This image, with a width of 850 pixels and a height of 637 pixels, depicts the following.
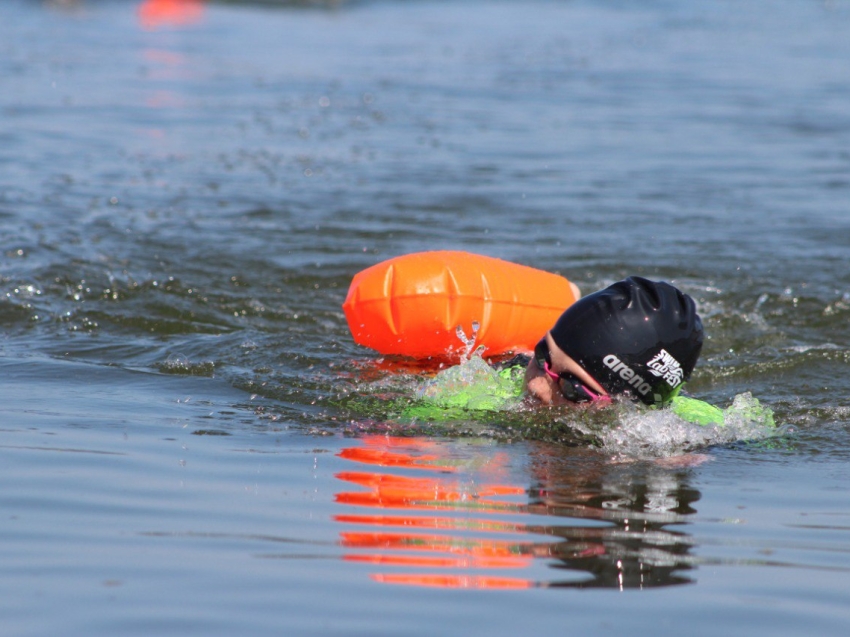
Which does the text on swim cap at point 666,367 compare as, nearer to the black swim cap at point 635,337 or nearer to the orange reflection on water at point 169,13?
the black swim cap at point 635,337

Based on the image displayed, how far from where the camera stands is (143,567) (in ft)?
11.2

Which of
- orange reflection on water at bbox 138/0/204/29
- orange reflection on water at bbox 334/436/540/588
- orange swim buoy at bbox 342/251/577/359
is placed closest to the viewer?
orange reflection on water at bbox 334/436/540/588

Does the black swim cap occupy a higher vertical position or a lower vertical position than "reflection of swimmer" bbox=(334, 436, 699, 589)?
higher

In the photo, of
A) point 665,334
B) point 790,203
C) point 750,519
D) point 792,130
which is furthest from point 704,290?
point 792,130

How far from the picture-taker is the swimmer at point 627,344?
4.85m

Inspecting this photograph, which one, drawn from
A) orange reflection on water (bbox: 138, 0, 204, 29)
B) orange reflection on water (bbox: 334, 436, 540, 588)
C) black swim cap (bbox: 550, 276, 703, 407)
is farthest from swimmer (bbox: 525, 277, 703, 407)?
orange reflection on water (bbox: 138, 0, 204, 29)

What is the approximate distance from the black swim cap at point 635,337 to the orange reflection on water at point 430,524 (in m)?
0.58

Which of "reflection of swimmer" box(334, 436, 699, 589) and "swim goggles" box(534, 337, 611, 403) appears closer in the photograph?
"reflection of swimmer" box(334, 436, 699, 589)

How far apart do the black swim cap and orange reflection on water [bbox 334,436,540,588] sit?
58cm

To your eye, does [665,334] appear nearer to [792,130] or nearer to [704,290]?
[704,290]

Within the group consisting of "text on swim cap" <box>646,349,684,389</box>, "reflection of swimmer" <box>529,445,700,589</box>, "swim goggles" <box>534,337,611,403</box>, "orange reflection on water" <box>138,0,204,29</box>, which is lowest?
"reflection of swimmer" <box>529,445,700,589</box>

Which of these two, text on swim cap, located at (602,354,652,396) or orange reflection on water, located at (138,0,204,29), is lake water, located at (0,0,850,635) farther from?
orange reflection on water, located at (138,0,204,29)

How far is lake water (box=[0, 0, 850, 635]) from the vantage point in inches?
132

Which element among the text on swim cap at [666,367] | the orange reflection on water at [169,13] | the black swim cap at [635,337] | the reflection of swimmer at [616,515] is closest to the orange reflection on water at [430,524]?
the reflection of swimmer at [616,515]
